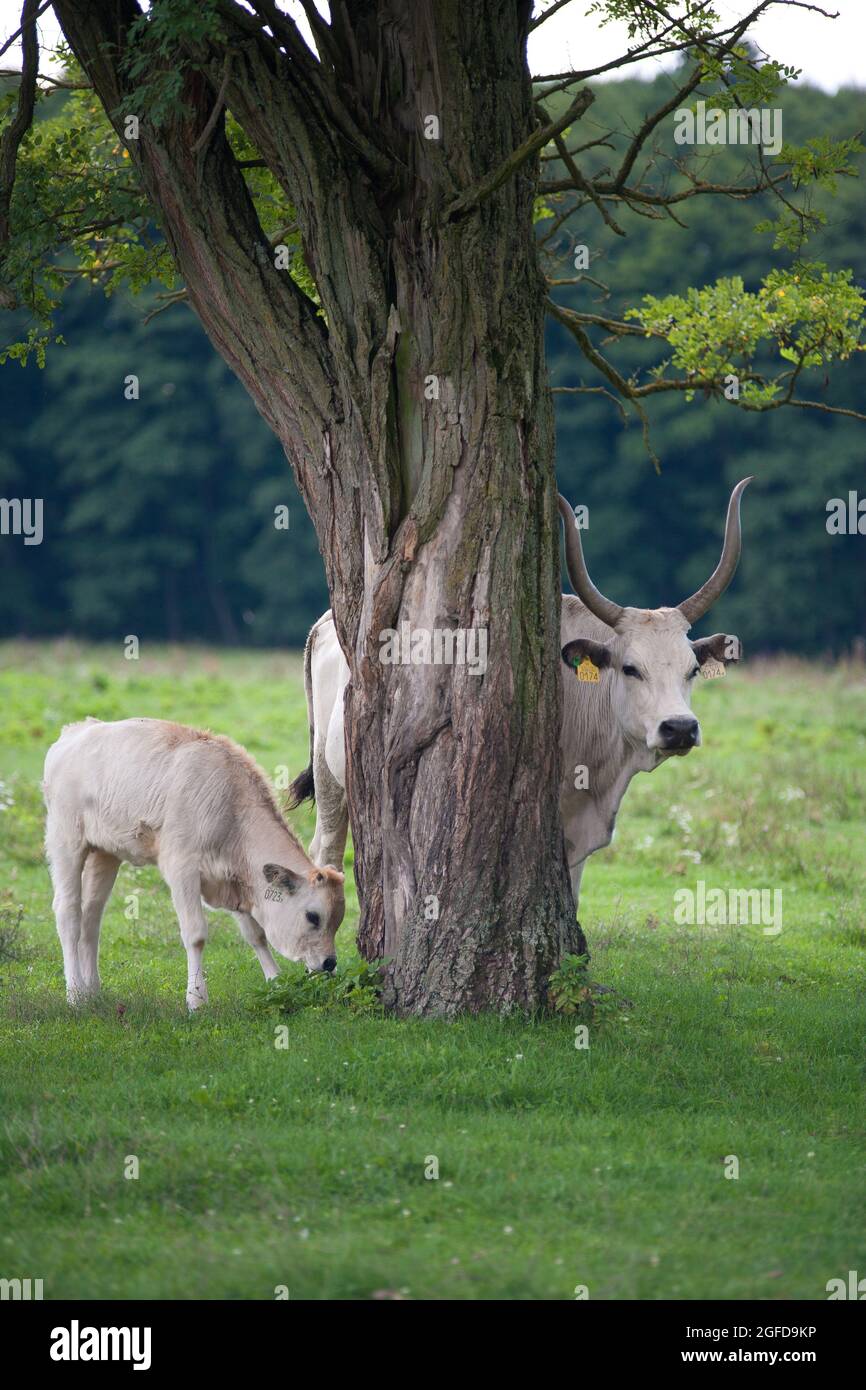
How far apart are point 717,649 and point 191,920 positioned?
3649 millimetres

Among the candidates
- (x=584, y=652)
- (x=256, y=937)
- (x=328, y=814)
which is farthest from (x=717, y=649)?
(x=256, y=937)

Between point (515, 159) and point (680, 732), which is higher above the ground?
point (515, 159)

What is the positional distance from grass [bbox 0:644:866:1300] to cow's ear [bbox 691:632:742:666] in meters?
2.03

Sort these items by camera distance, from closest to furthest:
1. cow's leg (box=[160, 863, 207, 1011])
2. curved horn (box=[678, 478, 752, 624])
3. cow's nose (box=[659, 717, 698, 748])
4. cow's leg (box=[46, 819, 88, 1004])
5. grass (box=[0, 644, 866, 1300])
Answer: grass (box=[0, 644, 866, 1300])
cow's leg (box=[160, 863, 207, 1011])
cow's nose (box=[659, 717, 698, 748])
cow's leg (box=[46, 819, 88, 1004])
curved horn (box=[678, 478, 752, 624])

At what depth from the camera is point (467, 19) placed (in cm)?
791

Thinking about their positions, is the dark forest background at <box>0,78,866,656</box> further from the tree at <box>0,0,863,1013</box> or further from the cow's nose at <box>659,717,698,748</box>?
the tree at <box>0,0,863,1013</box>

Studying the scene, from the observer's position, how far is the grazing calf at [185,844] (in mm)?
8789

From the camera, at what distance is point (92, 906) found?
9.37 metres

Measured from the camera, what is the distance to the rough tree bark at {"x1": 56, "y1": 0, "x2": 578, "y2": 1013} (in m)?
7.84

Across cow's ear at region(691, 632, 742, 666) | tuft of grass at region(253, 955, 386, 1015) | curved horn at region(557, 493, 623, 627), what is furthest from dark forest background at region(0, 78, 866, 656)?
tuft of grass at region(253, 955, 386, 1015)

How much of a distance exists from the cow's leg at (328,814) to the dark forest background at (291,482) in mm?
32535

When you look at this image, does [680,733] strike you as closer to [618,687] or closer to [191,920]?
[618,687]

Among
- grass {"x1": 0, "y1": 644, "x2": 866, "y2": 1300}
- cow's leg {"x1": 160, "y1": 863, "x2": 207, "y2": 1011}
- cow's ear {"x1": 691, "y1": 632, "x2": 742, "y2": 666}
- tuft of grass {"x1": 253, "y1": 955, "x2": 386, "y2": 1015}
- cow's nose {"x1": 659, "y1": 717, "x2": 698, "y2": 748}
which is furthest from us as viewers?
cow's ear {"x1": 691, "y1": 632, "x2": 742, "y2": 666}

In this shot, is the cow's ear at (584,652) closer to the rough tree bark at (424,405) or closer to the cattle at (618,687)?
the cattle at (618,687)
